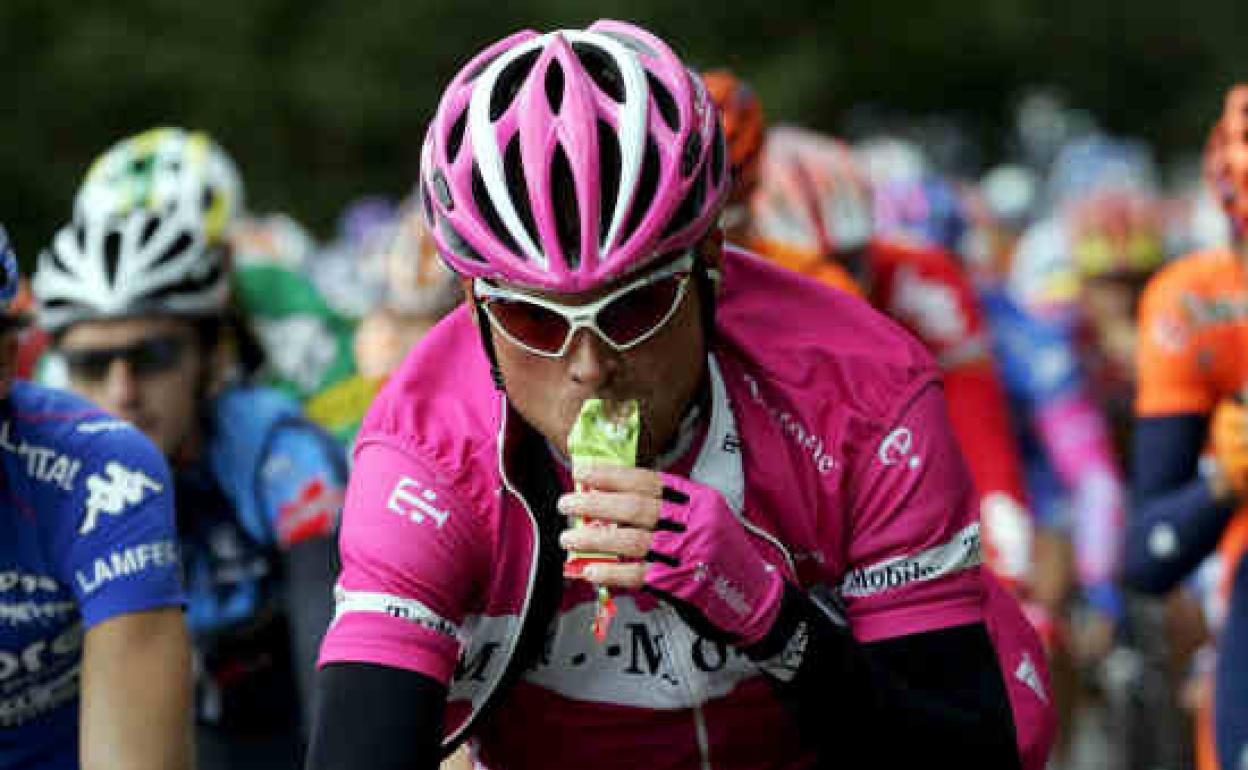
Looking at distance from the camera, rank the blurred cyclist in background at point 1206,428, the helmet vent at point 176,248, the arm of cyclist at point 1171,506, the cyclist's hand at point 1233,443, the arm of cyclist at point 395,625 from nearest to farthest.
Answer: the arm of cyclist at point 395,625
the cyclist's hand at point 1233,443
the blurred cyclist in background at point 1206,428
the arm of cyclist at point 1171,506
the helmet vent at point 176,248

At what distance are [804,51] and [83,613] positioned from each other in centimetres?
3388

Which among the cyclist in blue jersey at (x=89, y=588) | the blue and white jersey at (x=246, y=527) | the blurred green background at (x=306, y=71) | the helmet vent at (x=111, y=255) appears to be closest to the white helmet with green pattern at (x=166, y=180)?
the helmet vent at (x=111, y=255)

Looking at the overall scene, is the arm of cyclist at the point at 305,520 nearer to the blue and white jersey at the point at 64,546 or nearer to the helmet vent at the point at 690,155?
the blue and white jersey at the point at 64,546

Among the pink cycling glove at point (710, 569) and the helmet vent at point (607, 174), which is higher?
the helmet vent at point (607, 174)

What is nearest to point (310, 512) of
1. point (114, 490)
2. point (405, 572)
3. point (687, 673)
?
point (114, 490)

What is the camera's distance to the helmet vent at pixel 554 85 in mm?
3766

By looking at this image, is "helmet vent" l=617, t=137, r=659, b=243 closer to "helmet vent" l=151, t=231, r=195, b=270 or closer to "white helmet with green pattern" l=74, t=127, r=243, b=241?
"helmet vent" l=151, t=231, r=195, b=270

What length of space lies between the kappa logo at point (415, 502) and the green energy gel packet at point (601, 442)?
0.72ft

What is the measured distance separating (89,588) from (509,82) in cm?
126

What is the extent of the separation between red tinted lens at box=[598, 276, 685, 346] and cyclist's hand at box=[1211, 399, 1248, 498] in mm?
2327

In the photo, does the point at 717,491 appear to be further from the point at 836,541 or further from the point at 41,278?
the point at 41,278

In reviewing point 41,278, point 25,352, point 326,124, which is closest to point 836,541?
point 41,278

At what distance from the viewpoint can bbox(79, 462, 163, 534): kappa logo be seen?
4.27 m

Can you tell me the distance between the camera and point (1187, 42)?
49.3 metres
